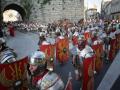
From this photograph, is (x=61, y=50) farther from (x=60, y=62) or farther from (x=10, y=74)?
(x=10, y=74)

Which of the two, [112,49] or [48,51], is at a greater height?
[48,51]

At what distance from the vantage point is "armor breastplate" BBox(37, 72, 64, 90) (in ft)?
17.7

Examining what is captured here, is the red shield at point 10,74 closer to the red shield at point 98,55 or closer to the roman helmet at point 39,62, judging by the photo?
the roman helmet at point 39,62

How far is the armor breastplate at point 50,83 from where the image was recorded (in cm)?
539

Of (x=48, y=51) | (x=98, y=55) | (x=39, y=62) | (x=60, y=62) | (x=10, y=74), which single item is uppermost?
(x=39, y=62)

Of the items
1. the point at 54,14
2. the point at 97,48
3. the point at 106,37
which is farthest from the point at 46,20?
the point at 97,48

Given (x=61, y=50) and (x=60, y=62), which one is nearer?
(x=61, y=50)

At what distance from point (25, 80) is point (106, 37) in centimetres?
995

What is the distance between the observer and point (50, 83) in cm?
539

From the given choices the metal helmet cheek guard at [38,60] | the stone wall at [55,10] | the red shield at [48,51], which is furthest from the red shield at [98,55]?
the stone wall at [55,10]

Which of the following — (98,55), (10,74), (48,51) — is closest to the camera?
(10,74)

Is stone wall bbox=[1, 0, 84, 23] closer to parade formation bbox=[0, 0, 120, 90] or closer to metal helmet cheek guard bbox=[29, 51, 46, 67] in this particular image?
parade formation bbox=[0, 0, 120, 90]

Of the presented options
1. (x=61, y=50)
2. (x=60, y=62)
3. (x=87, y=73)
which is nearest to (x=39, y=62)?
(x=87, y=73)

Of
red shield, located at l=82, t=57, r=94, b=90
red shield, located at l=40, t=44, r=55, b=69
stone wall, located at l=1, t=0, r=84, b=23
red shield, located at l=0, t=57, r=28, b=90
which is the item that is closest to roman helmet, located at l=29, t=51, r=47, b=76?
red shield, located at l=0, t=57, r=28, b=90
